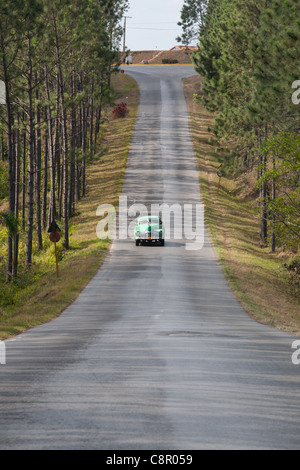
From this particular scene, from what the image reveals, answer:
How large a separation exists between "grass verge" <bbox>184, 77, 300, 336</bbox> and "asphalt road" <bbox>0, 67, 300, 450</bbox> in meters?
1.21

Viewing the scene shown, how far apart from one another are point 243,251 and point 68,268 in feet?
37.1

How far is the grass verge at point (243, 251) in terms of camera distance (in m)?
23.7

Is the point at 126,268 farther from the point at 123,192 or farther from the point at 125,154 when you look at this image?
the point at 125,154

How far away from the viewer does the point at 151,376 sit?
11.5 metres

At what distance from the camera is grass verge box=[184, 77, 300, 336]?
2365cm

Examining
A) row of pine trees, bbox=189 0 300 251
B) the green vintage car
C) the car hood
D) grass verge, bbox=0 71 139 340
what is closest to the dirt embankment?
grass verge, bbox=0 71 139 340

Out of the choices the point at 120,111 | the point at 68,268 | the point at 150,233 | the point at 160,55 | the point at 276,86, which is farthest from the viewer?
the point at 160,55

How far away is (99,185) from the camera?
56.2m

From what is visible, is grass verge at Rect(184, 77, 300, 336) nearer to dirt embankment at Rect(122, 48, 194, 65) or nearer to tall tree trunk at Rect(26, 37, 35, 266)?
tall tree trunk at Rect(26, 37, 35, 266)

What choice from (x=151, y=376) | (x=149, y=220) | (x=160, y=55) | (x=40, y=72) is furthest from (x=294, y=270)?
(x=160, y=55)

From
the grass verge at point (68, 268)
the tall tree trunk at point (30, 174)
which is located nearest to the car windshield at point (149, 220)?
the grass verge at point (68, 268)

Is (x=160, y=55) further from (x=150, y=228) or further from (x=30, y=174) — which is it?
(x=30, y=174)
